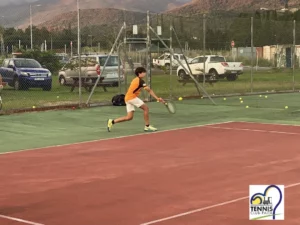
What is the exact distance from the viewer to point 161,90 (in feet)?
92.5

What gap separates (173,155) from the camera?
11352mm

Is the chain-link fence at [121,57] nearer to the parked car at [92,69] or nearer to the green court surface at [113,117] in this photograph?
the parked car at [92,69]

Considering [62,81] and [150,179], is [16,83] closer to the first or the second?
[62,81]

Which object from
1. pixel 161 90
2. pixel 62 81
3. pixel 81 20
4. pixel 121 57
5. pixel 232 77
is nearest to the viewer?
pixel 121 57

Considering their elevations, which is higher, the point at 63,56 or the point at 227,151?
the point at 63,56

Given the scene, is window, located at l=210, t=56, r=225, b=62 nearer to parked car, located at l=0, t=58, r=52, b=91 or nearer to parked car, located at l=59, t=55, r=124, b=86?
parked car, located at l=59, t=55, r=124, b=86

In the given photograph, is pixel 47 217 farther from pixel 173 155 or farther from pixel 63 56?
pixel 63 56

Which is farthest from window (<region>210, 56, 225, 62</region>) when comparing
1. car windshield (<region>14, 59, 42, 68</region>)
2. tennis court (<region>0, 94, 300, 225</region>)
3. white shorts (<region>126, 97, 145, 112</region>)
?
white shorts (<region>126, 97, 145, 112</region>)

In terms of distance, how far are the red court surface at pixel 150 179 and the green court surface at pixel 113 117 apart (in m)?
1.20

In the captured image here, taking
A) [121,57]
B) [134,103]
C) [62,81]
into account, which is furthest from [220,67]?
[134,103]

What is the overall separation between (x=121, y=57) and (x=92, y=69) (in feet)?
12.3

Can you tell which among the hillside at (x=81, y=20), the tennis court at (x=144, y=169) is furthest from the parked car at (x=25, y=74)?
the tennis court at (x=144, y=169)

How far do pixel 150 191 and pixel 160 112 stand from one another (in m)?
11.1

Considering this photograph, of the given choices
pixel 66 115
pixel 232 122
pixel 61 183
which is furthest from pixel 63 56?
pixel 61 183
